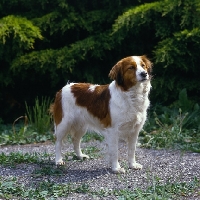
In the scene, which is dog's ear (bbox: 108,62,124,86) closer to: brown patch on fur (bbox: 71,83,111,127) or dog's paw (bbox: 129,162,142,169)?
brown patch on fur (bbox: 71,83,111,127)

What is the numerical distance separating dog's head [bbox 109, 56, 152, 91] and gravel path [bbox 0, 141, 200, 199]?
2.91 ft

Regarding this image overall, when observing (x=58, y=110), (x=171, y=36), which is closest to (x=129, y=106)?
(x=58, y=110)

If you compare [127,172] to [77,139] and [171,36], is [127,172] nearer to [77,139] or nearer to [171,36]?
[77,139]

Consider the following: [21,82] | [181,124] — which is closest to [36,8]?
[21,82]

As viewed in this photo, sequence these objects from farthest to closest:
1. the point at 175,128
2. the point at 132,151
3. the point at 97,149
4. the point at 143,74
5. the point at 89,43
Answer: the point at 89,43 < the point at 175,128 < the point at 97,149 < the point at 132,151 < the point at 143,74

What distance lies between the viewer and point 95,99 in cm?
607

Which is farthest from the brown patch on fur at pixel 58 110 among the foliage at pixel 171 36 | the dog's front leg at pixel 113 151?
the foliage at pixel 171 36

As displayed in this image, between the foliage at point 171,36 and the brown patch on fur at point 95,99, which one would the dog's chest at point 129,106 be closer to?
the brown patch on fur at point 95,99

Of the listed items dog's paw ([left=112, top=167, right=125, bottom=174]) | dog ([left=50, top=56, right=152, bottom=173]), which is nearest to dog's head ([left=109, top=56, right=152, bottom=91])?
dog ([left=50, top=56, right=152, bottom=173])

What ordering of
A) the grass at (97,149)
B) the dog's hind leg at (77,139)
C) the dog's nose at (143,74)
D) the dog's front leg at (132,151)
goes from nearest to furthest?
the grass at (97,149) < the dog's nose at (143,74) < the dog's front leg at (132,151) < the dog's hind leg at (77,139)

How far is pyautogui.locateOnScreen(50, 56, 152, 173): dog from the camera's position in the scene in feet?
18.7

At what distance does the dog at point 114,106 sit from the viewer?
569 cm

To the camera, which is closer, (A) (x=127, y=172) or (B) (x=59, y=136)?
(A) (x=127, y=172)

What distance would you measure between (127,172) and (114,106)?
2.43ft
